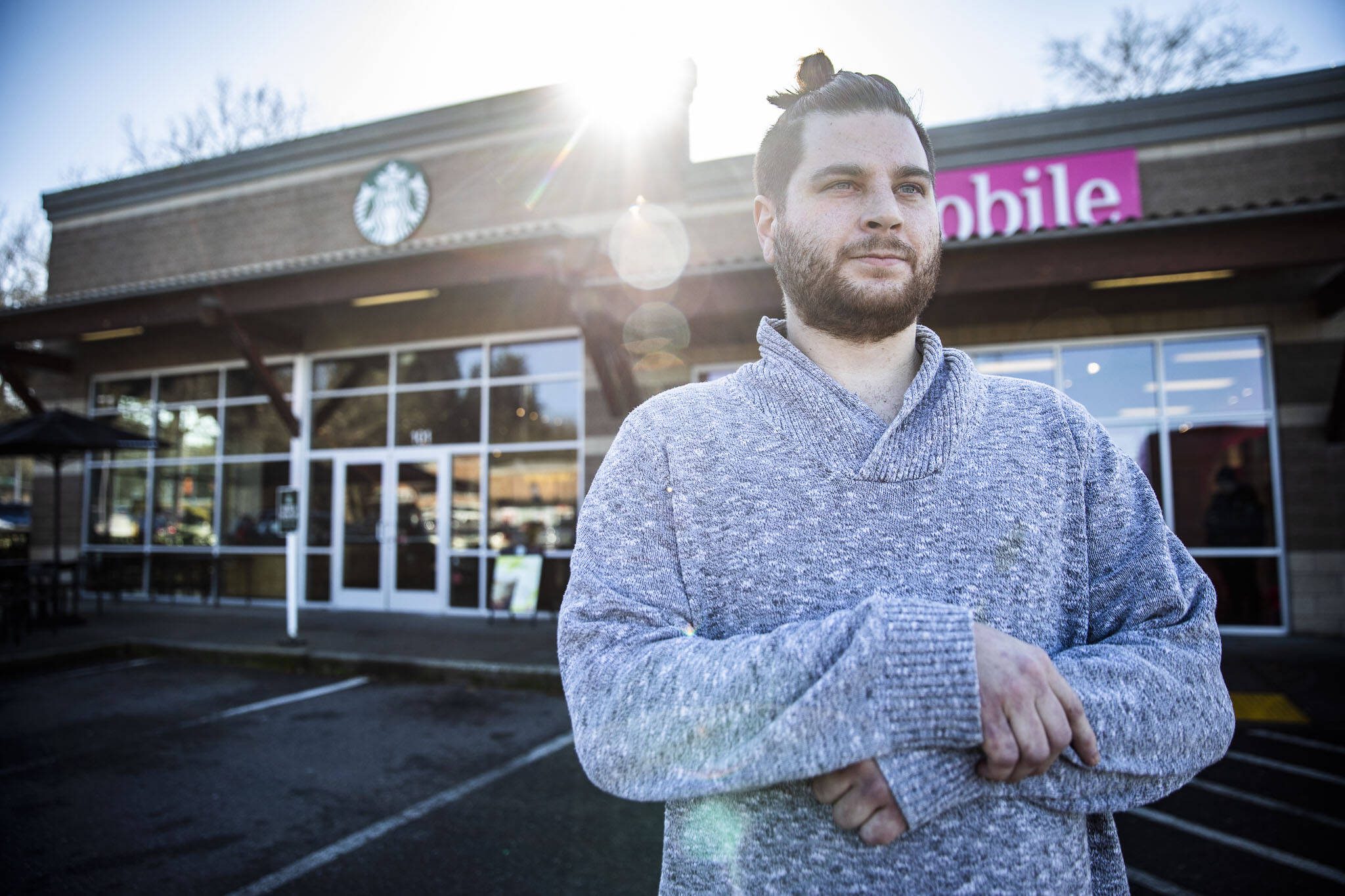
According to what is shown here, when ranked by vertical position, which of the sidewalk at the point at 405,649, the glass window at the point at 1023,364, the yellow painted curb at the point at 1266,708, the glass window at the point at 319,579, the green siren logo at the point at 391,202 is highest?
the green siren logo at the point at 391,202

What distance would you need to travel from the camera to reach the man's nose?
1.32m

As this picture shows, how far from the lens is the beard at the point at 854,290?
1.33 metres

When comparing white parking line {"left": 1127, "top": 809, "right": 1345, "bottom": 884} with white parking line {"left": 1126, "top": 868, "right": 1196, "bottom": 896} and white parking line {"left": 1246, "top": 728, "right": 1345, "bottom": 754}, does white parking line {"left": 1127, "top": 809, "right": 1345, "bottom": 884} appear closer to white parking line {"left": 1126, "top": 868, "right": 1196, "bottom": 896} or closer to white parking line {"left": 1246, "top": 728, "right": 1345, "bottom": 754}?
white parking line {"left": 1126, "top": 868, "right": 1196, "bottom": 896}

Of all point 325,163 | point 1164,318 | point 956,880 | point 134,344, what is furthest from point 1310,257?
point 134,344

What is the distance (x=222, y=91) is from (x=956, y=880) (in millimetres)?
25000

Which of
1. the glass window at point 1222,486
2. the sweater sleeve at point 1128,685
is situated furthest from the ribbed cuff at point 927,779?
the glass window at point 1222,486

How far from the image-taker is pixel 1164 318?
28.7ft

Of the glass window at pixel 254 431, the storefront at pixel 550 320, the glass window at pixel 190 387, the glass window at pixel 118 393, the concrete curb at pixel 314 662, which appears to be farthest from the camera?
the glass window at pixel 118 393

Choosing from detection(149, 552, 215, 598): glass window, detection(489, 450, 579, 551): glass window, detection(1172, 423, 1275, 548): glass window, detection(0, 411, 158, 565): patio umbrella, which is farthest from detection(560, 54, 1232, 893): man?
detection(149, 552, 215, 598): glass window

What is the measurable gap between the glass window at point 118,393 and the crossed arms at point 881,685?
49.7 ft

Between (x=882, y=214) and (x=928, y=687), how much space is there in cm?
81

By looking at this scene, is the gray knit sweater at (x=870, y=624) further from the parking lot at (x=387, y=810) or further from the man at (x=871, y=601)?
the parking lot at (x=387, y=810)

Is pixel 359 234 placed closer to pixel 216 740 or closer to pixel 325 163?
pixel 325 163

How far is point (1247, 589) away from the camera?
27.8 feet
